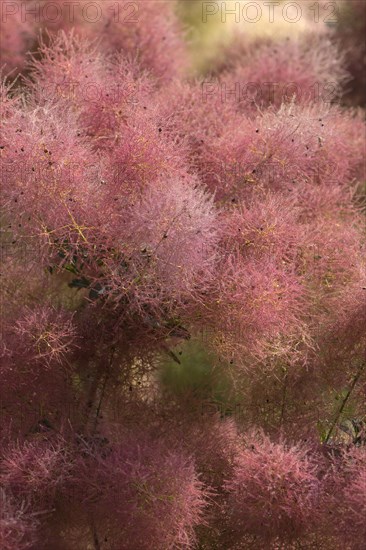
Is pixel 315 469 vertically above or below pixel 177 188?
below

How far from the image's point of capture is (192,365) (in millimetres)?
1422

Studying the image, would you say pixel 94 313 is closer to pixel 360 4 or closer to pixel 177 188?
pixel 177 188

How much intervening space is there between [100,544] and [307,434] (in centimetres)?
30

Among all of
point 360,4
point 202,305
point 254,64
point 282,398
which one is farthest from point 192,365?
point 360,4

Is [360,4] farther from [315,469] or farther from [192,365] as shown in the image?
[315,469]

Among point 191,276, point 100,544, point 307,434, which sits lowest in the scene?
point 100,544

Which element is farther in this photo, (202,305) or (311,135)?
(311,135)

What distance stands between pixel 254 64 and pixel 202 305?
57 cm

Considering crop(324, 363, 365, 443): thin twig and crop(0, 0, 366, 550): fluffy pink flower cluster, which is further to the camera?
crop(324, 363, 365, 443): thin twig

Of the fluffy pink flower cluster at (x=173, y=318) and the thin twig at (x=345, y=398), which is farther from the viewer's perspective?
the thin twig at (x=345, y=398)

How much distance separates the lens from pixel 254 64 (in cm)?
158

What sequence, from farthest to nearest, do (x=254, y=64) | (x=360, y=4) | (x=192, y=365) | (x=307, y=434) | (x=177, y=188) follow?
(x=360, y=4) → (x=254, y=64) → (x=192, y=365) → (x=307, y=434) → (x=177, y=188)

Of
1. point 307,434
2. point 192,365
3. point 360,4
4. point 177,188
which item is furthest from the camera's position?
point 360,4

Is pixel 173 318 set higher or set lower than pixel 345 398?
higher
